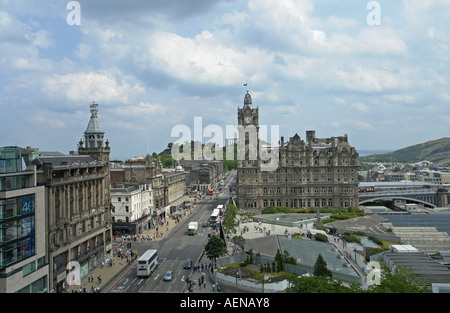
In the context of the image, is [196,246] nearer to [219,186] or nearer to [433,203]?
[433,203]

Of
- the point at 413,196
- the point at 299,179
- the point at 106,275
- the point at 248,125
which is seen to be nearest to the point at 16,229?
the point at 106,275

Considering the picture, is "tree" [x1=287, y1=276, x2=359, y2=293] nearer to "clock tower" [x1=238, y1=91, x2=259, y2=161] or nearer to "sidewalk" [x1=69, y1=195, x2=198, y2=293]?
"sidewalk" [x1=69, y1=195, x2=198, y2=293]

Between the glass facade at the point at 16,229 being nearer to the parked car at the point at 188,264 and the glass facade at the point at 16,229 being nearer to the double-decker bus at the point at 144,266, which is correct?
the double-decker bus at the point at 144,266

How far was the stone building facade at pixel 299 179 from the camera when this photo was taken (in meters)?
109

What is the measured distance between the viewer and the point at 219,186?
189625mm

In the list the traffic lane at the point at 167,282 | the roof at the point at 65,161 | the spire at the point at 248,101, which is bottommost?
the traffic lane at the point at 167,282

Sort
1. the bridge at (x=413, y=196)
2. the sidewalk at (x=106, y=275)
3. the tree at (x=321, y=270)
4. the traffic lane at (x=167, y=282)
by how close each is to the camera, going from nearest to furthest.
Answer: the tree at (x=321, y=270)
the traffic lane at (x=167, y=282)
the sidewalk at (x=106, y=275)
the bridge at (x=413, y=196)

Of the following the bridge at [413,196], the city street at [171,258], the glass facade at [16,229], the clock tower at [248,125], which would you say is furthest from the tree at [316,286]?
the bridge at [413,196]

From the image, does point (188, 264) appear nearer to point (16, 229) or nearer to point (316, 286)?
point (16, 229)

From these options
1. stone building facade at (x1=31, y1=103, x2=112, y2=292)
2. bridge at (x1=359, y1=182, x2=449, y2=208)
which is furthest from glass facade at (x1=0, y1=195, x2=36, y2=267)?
bridge at (x1=359, y1=182, x2=449, y2=208)

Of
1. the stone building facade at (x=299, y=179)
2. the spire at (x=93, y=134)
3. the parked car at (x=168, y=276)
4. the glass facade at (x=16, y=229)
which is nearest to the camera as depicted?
the glass facade at (x=16, y=229)

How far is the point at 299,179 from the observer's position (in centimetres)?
10925
